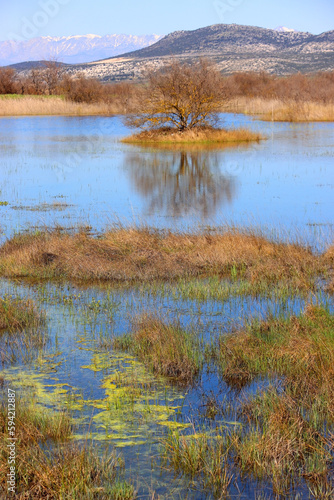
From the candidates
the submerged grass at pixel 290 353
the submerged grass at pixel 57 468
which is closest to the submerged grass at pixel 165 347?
the submerged grass at pixel 290 353

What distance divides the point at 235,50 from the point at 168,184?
129055 mm

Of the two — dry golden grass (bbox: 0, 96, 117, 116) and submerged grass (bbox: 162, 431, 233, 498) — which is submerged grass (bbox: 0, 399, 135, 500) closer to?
submerged grass (bbox: 162, 431, 233, 498)

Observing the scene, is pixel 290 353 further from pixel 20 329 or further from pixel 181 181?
pixel 181 181

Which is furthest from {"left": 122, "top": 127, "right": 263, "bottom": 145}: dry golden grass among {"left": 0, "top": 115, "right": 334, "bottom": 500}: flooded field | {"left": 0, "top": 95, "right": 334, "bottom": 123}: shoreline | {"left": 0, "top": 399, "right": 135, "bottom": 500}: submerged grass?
{"left": 0, "top": 399, "right": 135, "bottom": 500}: submerged grass

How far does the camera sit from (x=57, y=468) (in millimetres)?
3590

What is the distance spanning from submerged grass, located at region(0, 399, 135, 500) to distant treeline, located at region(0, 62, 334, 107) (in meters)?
38.4

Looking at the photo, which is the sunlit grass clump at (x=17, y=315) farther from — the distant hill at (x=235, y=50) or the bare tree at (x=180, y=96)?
the distant hill at (x=235, y=50)

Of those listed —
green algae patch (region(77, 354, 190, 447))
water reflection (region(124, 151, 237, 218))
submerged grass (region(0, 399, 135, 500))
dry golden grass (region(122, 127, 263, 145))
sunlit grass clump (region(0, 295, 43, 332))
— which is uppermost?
dry golden grass (region(122, 127, 263, 145))

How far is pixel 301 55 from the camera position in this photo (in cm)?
12294

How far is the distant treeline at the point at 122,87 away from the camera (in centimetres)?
4306

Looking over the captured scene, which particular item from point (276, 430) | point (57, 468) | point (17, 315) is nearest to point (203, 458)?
point (276, 430)

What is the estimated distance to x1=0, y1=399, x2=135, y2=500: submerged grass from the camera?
11.5ft

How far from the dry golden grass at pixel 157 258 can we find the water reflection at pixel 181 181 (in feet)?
10.5

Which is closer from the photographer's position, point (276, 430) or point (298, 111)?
point (276, 430)
